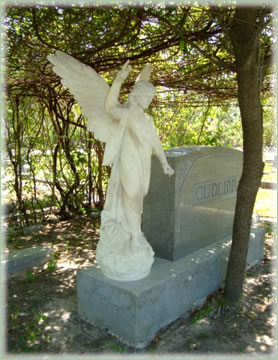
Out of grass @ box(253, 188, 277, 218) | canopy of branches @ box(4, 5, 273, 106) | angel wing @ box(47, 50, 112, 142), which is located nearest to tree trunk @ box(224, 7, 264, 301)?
canopy of branches @ box(4, 5, 273, 106)

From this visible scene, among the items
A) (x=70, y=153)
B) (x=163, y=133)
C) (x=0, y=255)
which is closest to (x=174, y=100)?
(x=163, y=133)

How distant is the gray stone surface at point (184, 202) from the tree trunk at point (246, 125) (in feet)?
1.82

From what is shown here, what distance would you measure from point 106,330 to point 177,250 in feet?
3.71

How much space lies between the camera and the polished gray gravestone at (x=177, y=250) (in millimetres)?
2791

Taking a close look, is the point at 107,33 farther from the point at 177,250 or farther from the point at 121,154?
the point at 177,250

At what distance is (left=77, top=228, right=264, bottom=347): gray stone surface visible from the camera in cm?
272

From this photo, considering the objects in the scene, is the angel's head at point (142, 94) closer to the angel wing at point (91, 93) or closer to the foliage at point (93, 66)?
the angel wing at point (91, 93)

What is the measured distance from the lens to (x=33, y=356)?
8.57ft

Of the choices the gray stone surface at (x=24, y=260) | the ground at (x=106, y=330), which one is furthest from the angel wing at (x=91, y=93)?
the gray stone surface at (x=24, y=260)

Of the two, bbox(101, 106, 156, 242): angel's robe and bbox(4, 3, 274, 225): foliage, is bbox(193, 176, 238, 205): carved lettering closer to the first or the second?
bbox(101, 106, 156, 242): angel's robe

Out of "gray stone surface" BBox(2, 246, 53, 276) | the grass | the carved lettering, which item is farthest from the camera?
the grass

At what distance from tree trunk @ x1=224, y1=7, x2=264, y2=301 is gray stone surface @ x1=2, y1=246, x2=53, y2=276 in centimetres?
254

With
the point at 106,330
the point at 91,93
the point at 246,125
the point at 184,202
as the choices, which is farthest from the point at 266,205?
the point at 91,93

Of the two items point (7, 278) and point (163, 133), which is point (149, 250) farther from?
point (163, 133)
